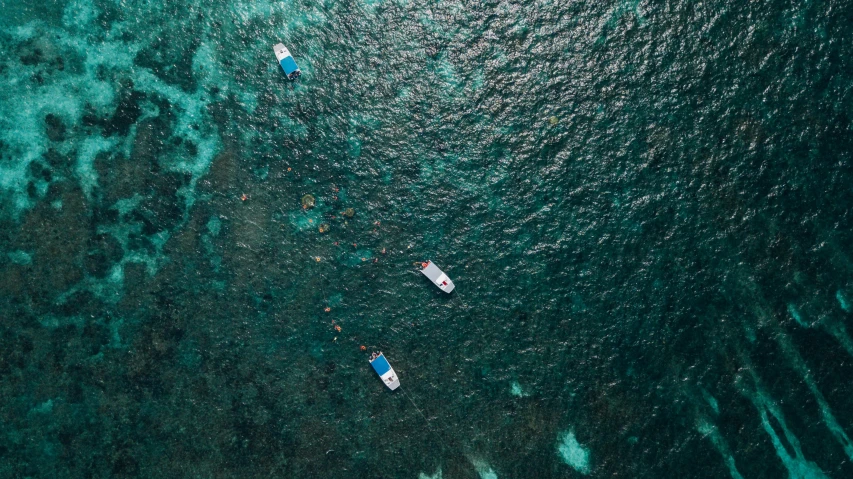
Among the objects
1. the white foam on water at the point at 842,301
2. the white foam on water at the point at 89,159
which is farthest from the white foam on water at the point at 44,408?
the white foam on water at the point at 842,301

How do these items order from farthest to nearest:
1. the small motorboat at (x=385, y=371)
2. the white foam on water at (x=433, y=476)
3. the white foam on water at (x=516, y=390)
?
1. the white foam on water at (x=516, y=390)
2. the white foam on water at (x=433, y=476)
3. the small motorboat at (x=385, y=371)

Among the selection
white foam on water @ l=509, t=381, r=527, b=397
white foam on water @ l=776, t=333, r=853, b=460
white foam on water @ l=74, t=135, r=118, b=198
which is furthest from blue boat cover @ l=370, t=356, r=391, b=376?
white foam on water @ l=776, t=333, r=853, b=460

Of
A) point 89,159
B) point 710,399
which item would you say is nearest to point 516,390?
point 710,399

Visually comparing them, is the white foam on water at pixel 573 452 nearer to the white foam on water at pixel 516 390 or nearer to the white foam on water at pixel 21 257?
the white foam on water at pixel 516 390

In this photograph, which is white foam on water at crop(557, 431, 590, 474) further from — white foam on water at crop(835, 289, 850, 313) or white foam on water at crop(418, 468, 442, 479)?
white foam on water at crop(835, 289, 850, 313)

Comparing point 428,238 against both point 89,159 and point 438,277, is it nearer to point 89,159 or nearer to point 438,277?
point 438,277

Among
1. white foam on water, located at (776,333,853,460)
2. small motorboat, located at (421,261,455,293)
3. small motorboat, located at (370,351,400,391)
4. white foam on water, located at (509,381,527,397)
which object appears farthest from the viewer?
white foam on water, located at (776,333,853,460)
